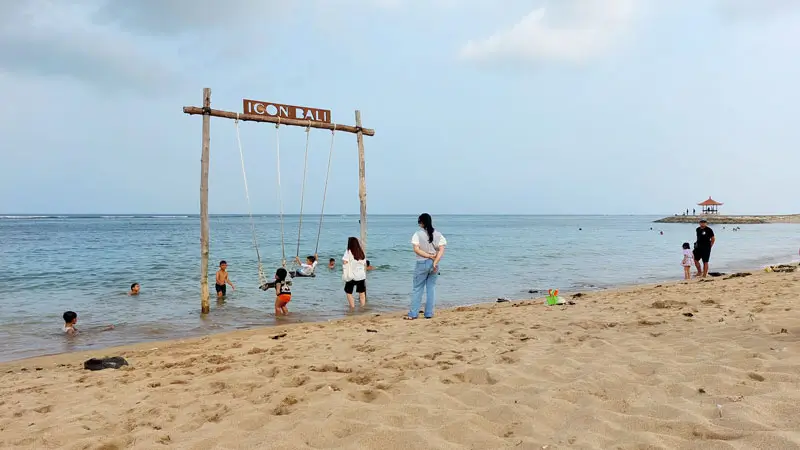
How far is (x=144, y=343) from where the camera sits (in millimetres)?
7816

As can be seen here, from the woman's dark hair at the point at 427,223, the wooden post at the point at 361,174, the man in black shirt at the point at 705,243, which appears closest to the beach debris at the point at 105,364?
the woman's dark hair at the point at 427,223

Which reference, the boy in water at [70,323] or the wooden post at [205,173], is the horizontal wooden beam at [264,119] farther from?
the boy in water at [70,323]

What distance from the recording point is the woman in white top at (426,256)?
784 centimetres

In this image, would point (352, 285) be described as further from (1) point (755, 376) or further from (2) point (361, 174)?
(1) point (755, 376)

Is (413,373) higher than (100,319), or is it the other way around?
(413,373)

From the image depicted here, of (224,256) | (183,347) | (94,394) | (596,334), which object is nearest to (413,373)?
(596,334)

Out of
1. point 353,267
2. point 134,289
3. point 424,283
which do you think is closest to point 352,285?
point 353,267

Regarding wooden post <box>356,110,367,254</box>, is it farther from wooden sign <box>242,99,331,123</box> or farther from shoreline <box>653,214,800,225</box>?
shoreline <box>653,214,800,225</box>

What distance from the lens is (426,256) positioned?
25.7ft

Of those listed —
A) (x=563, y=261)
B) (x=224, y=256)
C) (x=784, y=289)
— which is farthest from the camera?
(x=224, y=256)

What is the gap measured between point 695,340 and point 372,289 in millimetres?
10123

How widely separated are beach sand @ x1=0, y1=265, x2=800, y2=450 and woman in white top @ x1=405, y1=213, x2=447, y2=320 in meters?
1.55

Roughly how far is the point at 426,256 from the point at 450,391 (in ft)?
13.3

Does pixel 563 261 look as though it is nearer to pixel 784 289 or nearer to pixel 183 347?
pixel 784 289
